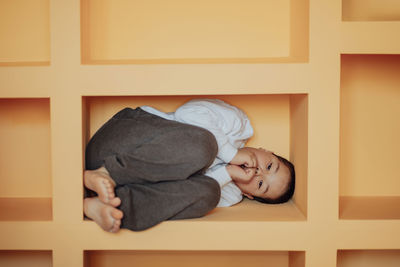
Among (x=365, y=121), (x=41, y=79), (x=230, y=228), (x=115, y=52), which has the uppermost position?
(x=115, y=52)

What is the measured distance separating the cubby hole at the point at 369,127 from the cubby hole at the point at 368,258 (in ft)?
0.68

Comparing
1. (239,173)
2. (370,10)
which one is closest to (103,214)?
(239,173)

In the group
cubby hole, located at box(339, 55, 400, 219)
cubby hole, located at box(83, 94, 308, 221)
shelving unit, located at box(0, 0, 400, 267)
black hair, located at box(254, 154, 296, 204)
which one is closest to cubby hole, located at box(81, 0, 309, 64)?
shelving unit, located at box(0, 0, 400, 267)

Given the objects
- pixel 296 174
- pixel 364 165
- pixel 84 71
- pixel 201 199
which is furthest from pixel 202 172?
pixel 364 165

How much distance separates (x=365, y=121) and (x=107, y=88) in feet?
3.10

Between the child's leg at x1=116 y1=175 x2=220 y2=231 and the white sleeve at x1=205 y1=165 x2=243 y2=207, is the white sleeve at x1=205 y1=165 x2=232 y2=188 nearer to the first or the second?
the white sleeve at x1=205 y1=165 x2=243 y2=207

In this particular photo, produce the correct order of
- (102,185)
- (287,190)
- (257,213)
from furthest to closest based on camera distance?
(287,190)
(257,213)
(102,185)

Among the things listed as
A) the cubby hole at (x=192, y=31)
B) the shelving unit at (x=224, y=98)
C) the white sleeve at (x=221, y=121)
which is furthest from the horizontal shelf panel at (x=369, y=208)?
the cubby hole at (x=192, y=31)

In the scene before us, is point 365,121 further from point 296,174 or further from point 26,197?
point 26,197

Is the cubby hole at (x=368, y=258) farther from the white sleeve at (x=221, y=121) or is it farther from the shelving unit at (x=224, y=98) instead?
the white sleeve at (x=221, y=121)

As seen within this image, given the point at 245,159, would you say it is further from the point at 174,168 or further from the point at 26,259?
the point at 26,259

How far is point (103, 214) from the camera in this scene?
111 cm

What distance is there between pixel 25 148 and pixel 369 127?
50.6 inches

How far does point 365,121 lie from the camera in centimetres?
146
